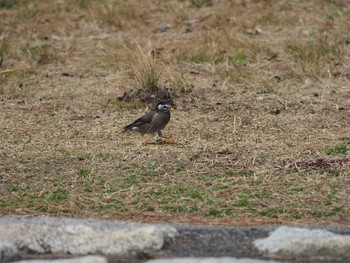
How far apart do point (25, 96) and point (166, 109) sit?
251 cm

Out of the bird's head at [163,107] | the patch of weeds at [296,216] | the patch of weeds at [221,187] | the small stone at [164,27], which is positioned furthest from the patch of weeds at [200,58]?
the patch of weeds at [296,216]

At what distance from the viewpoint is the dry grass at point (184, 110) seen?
7.42 meters

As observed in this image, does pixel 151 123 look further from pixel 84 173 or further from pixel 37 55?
pixel 37 55

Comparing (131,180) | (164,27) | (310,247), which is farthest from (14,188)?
(164,27)

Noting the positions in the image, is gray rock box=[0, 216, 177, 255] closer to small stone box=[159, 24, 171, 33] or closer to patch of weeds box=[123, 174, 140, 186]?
patch of weeds box=[123, 174, 140, 186]

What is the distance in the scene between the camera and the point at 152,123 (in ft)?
31.1

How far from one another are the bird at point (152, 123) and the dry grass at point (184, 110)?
0.56 ft

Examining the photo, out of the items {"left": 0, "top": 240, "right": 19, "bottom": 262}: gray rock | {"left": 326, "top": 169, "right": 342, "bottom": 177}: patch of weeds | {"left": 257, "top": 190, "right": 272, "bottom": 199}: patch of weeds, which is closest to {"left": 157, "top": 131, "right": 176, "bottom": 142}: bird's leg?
{"left": 326, "top": 169, "right": 342, "bottom": 177}: patch of weeds

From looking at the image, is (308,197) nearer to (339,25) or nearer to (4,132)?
(4,132)

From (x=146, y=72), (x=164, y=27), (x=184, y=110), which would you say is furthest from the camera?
(x=164, y=27)

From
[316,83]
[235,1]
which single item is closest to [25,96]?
[316,83]

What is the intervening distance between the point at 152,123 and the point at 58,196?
2161 mm

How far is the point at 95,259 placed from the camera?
17.4ft

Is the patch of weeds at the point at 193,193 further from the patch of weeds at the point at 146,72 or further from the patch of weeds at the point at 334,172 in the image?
the patch of weeds at the point at 146,72
